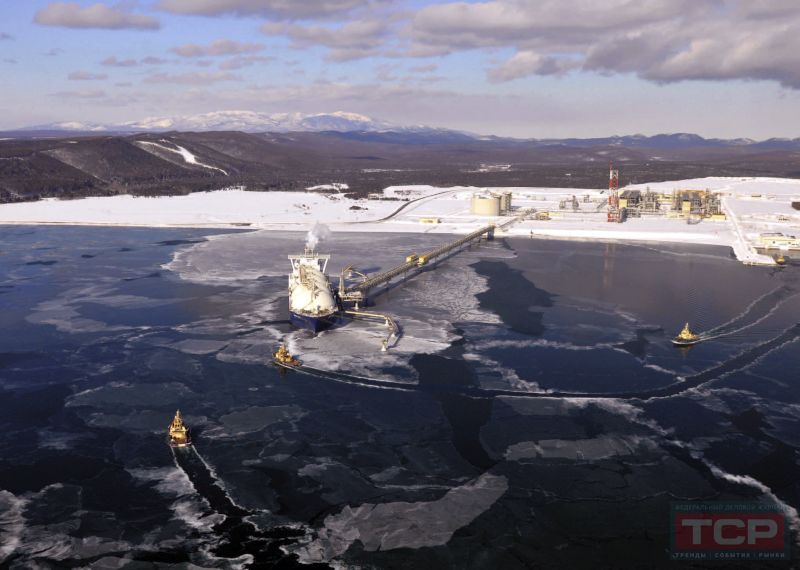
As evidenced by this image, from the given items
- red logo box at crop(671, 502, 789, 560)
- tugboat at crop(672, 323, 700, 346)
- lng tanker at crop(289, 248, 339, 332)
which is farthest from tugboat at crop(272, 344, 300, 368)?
tugboat at crop(672, 323, 700, 346)

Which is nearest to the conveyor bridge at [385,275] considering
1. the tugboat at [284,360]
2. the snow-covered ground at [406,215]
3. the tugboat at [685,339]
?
the tugboat at [284,360]

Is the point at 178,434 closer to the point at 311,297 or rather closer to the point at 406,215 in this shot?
the point at 311,297

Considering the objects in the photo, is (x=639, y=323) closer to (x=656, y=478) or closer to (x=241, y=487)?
(x=656, y=478)

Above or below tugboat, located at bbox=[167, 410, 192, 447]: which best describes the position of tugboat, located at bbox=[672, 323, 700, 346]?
above

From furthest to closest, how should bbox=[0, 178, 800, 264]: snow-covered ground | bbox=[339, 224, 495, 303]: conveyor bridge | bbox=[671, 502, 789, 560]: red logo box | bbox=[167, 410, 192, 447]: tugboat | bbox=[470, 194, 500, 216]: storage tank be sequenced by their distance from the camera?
bbox=[470, 194, 500, 216]: storage tank, bbox=[0, 178, 800, 264]: snow-covered ground, bbox=[339, 224, 495, 303]: conveyor bridge, bbox=[167, 410, 192, 447]: tugboat, bbox=[671, 502, 789, 560]: red logo box

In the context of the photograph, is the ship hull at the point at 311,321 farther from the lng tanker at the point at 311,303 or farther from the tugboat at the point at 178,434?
the tugboat at the point at 178,434

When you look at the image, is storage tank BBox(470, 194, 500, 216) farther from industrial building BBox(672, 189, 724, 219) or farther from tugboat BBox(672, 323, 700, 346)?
tugboat BBox(672, 323, 700, 346)
